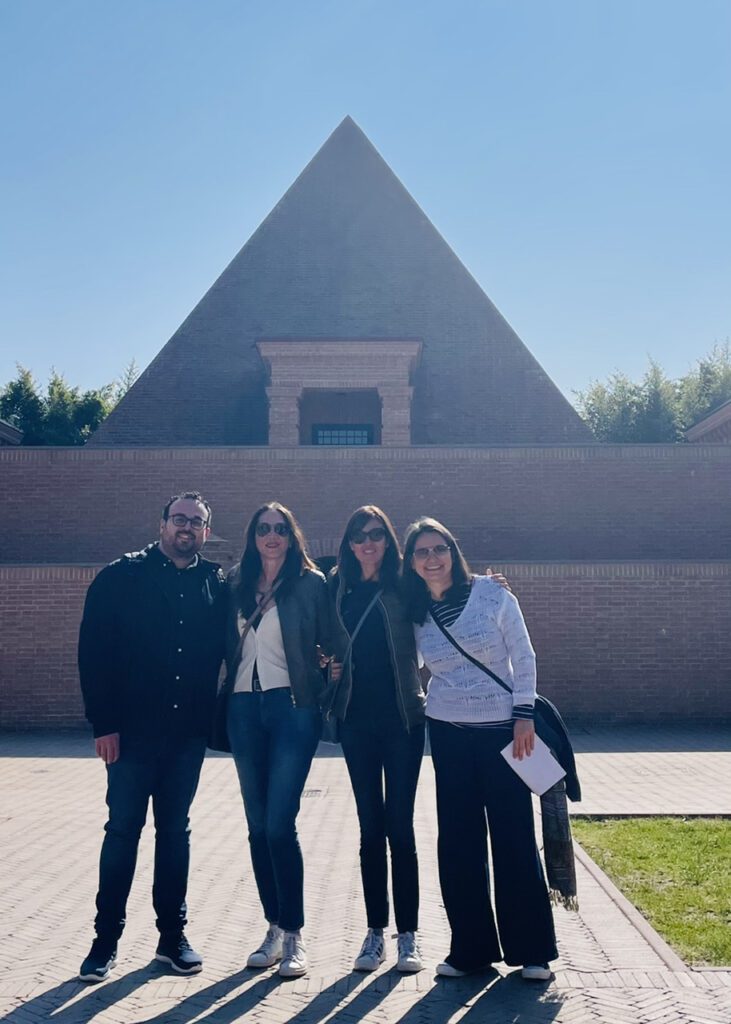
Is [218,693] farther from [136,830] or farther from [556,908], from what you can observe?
[556,908]

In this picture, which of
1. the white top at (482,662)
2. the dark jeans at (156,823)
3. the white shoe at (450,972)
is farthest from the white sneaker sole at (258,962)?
the white top at (482,662)

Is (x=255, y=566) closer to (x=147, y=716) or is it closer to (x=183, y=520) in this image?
(x=183, y=520)

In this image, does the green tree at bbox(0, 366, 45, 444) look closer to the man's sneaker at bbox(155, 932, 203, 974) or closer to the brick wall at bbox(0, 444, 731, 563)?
the brick wall at bbox(0, 444, 731, 563)

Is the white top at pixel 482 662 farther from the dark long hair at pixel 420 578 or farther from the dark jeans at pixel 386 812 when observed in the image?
the dark jeans at pixel 386 812

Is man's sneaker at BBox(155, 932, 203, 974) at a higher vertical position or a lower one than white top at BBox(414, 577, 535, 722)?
lower

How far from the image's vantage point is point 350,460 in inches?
600

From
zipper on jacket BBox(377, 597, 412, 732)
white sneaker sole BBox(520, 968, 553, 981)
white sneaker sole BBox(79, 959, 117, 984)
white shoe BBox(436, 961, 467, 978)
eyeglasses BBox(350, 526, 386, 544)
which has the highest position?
eyeglasses BBox(350, 526, 386, 544)

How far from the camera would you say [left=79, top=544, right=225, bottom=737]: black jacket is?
399cm

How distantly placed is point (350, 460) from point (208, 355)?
23.0 feet

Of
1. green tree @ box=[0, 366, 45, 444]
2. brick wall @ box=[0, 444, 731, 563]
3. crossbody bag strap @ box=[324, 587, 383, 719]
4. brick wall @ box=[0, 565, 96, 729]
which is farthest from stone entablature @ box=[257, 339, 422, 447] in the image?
green tree @ box=[0, 366, 45, 444]

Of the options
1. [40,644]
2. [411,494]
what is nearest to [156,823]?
[40,644]

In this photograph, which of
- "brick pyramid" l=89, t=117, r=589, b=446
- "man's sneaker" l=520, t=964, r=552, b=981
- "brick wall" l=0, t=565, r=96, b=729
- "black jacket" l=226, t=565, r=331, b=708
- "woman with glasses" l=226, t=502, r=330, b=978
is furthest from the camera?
"brick pyramid" l=89, t=117, r=589, b=446

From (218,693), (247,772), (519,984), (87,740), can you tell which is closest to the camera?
(519,984)

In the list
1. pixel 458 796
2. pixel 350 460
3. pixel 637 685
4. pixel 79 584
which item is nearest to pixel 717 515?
pixel 637 685
